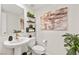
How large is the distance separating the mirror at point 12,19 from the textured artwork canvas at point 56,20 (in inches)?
12.5

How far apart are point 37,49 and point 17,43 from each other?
0.31m

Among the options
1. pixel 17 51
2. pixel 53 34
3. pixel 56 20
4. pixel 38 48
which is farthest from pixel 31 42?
pixel 56 20

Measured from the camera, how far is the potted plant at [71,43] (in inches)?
88.0

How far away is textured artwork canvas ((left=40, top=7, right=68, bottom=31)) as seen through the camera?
2260 millimetres

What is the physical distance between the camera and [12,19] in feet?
7.31

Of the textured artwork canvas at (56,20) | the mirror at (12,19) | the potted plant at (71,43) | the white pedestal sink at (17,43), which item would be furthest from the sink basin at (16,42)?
the potted plant at (71,43)

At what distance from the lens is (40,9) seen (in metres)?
2.26

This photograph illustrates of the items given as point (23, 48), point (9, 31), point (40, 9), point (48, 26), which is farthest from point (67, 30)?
point (9, 31)

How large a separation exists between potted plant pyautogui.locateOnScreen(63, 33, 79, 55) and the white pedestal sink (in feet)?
1.81

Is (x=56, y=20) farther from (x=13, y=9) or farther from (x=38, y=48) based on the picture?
(x=13, y=9)

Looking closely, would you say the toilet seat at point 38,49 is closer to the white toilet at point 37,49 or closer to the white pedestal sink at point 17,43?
the white toilet at point 37,49

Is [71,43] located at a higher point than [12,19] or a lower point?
lower

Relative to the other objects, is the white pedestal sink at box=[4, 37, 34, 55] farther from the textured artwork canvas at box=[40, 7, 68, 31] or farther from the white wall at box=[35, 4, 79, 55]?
the textured artwork canvas at box=[40, 7, 68, 31]

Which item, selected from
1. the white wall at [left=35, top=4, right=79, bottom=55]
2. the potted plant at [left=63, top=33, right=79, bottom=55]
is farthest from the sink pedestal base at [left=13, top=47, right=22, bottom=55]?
the potted plant at [left=63, top=33, right=79, bottom=55]
